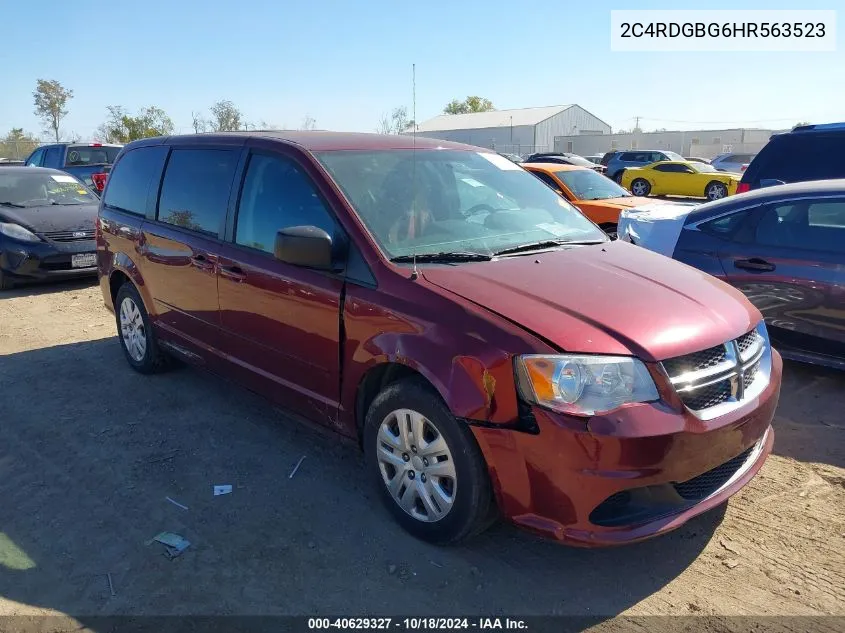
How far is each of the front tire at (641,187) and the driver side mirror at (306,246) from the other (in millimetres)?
23113

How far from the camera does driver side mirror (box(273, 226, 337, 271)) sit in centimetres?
319

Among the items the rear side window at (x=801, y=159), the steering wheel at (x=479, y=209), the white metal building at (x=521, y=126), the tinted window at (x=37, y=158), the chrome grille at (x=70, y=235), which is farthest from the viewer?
the white metal building at (x=521, y=126)

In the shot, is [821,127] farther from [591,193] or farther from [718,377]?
[718,377]

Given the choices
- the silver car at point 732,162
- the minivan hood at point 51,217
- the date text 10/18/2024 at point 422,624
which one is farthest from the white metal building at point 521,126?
the date text 10/18/2024 at point 422,624

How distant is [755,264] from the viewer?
199 inches

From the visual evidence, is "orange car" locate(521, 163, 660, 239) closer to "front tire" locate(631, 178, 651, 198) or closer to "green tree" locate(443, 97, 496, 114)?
"front tire" locate(631, 178, 651, 198)

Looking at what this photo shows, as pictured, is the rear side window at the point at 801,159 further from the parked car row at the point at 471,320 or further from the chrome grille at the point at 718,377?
the chrome grille at the point at 718,377

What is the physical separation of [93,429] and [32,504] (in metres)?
0.92

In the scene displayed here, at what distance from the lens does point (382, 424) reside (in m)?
3.18

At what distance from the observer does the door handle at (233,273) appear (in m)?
3.92

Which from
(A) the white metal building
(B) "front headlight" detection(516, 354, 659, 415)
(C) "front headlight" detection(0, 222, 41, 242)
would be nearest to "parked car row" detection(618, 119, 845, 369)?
(B) "front headlight" detection(516, 354, 659, 415)

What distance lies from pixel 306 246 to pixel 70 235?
Result: 7.08m

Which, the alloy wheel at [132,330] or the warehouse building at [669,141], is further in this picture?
the warehouse building at [669,141]

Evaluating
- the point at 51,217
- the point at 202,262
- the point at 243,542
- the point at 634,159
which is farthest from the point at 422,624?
the point at 634,159
